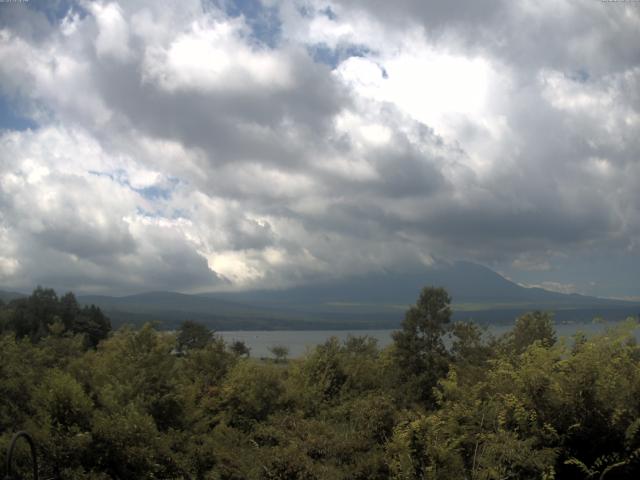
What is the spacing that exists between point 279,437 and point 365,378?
12.0 metres

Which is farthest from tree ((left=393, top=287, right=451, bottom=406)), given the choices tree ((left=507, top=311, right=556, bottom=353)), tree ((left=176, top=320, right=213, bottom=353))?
tree ((left=176, top=320, right=213, bottom=353))

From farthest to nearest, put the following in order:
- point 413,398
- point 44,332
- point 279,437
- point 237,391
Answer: point 44,332 → point 413,398 → point 237,391 → point 279,437

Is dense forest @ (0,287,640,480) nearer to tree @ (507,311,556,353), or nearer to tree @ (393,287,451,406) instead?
tree @ (393,287,451,406)

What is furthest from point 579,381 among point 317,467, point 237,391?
point 237,391

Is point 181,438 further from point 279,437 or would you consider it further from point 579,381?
point 579,381

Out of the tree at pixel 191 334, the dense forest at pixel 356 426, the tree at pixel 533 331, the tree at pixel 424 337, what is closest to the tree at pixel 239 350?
the tree at pixel 191 334

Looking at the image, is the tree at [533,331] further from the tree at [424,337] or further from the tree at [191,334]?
the tree at [191,334]

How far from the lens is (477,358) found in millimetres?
23266

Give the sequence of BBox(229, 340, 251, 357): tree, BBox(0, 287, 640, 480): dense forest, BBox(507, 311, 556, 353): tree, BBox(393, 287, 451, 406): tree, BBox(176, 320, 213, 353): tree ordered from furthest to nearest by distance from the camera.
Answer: BBox(176, 320, 213, 353): tree
BBox(229, 340, 251, 357): tree
BBox(507, 311, 556, 353): tree
BBox(393, 287, 451, 406): tree
BBox(0, 287, 640, 480): dense forest

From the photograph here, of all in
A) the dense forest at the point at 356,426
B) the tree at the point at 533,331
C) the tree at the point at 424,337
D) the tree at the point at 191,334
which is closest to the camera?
the dense forest at the point at 356,426

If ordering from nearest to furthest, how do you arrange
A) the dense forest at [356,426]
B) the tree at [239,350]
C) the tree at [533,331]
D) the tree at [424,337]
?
the dense forest at [356,426]
the tree at [424,337]
the tree at [533,331]
the tree at [239,350]

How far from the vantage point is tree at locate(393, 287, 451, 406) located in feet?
75.6

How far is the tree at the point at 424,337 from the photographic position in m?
23.0

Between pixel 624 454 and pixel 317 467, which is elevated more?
pixel 624 454
